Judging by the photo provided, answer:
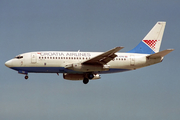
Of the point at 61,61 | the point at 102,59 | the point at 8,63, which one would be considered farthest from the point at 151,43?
the point at 8,63

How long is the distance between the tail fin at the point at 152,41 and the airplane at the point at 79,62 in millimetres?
1527

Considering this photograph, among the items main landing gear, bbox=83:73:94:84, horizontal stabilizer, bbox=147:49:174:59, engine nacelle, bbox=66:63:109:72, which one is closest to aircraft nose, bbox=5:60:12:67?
engine nacelle, bbox=66:63:109:72

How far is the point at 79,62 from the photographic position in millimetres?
59844

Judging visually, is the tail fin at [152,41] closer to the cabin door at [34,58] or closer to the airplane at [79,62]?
the airplane at [79,62]

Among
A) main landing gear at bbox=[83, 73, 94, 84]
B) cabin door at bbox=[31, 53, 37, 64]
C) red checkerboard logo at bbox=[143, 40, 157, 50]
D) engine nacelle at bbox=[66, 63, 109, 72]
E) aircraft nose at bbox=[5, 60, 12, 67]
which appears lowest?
main landing gear at bbox=[83, 73, 94, 84]

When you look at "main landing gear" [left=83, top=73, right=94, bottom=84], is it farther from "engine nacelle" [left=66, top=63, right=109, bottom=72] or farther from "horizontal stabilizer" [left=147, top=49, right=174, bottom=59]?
"horizontal stabilizer" [left=147, top=49, right=174, bottom=59]

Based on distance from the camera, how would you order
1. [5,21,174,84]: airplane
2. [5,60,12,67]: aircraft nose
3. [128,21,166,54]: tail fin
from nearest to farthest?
[5,21,174,84]: airplane → [5,60,12,67]: aircraft nose → [128,21,166,54]: tail fin

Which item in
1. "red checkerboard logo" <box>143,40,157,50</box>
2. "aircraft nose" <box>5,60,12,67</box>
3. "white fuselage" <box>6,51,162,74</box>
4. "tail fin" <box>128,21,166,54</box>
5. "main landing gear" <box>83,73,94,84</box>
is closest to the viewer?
"white fuselage" <box>6,51,162,74</box>

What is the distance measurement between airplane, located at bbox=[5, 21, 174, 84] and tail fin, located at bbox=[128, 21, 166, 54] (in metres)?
1.53

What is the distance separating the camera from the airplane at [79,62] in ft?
192

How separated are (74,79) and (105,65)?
7227mm

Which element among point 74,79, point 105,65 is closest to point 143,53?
point 105,65

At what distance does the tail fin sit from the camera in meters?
64.5

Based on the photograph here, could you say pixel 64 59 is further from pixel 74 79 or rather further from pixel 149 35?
pixel 149 35
